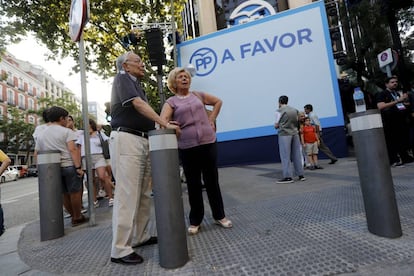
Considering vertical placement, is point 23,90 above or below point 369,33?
above

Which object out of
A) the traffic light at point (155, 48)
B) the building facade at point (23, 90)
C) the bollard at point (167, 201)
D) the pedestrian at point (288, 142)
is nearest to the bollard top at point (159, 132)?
the bollard at point (167, 201)

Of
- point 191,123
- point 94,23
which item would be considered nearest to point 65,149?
point 191,123

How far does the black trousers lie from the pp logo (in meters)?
7.60

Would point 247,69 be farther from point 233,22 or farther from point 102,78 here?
point 102,78

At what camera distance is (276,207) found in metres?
3.41

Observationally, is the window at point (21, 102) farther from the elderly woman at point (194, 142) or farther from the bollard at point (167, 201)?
the bollard at point (167, 201)

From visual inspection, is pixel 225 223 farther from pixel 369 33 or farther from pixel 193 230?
pixel 369 33

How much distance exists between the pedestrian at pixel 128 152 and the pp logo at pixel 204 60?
7.70 metres

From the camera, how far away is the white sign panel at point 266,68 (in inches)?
342

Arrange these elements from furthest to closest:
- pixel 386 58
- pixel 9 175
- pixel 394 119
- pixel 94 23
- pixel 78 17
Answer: pixel 9 175 → pixel 94 23 → pixel 386 58 → pixel 394 119 → pixel 78 17

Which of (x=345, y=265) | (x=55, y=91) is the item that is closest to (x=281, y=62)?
(x=345, y=265)

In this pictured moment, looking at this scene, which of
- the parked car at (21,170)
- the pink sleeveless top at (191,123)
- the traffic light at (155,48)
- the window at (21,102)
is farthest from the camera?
the window at (21,102)

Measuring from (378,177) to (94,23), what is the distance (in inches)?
539

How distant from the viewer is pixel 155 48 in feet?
20.6
